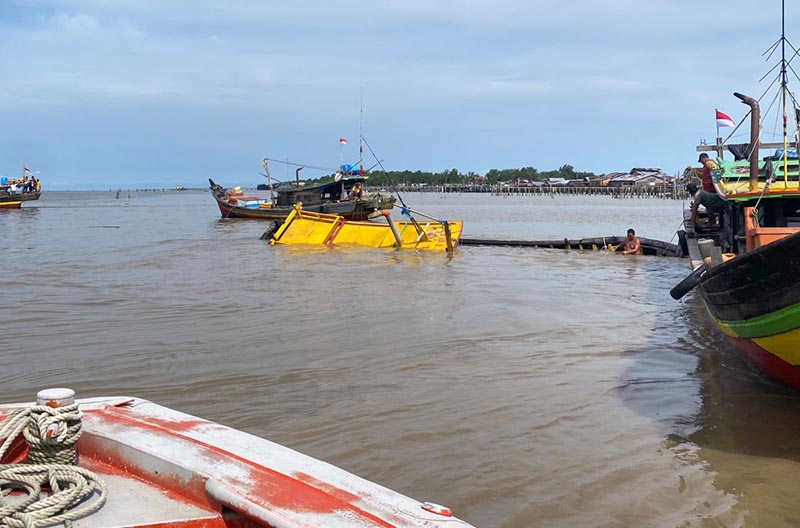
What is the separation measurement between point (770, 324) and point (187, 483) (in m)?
4.65

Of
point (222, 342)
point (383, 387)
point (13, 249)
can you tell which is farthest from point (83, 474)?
point (13, 249)

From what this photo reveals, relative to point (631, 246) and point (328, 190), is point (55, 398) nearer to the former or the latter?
point (631, 246)

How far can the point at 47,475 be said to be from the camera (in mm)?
2443

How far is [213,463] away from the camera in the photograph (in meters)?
2.60

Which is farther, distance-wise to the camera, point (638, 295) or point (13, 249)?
point (13, 249)

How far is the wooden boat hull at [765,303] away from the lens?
195 inches

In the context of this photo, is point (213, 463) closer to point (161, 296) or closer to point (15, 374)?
point (15, 374)

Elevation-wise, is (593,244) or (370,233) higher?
(370,233)

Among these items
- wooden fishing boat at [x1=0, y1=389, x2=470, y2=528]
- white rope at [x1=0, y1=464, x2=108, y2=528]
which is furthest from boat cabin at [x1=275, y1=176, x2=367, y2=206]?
white rope at [x1=0, y1=464, x2=108, y2=528]

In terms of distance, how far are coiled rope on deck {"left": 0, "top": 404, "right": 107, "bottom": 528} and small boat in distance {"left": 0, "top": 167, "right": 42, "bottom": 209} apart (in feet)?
189

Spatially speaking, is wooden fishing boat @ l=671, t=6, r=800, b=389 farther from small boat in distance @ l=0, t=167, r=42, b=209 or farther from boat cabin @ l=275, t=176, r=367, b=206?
small boat in distance @ l=0, t=167, r=42, b=209

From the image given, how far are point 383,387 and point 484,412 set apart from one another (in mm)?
1151

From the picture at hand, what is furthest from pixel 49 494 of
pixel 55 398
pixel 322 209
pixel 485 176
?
pixel 485 176

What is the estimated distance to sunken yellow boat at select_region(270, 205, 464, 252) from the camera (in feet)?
66.3
